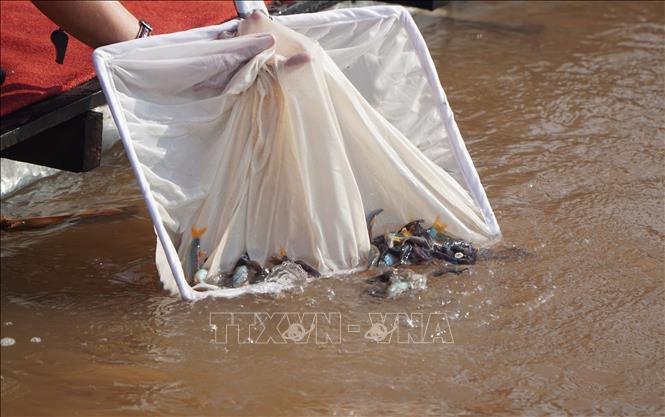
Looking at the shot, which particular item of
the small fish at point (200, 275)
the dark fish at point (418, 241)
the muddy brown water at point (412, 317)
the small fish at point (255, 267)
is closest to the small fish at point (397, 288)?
the muddy brown water at point (412, 317)

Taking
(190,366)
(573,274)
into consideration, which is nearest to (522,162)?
(573,274)

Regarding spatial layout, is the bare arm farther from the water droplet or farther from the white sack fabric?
the water droplet

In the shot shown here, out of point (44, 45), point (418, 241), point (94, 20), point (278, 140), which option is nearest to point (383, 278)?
point (418, 241)

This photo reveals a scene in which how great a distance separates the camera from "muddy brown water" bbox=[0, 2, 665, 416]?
8.41 ft

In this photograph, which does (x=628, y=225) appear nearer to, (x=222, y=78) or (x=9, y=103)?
(x=222, y=78)

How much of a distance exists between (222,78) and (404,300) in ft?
2.79

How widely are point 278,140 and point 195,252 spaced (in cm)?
41

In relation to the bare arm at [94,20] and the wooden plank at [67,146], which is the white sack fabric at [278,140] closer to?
the bare arm at [94,20]

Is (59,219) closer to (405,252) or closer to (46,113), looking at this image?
(46,113)

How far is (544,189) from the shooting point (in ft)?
12.1

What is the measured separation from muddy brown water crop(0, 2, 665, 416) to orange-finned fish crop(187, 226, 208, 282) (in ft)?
0.35

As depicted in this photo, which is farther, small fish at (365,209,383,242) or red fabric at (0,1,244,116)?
red fabric at (0,1,244,116)

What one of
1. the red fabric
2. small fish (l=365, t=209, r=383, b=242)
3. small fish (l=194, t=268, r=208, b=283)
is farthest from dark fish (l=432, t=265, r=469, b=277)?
the red fabric

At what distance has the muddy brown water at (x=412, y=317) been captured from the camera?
8.41 feet
